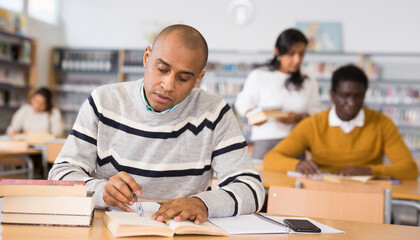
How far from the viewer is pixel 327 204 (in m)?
1.66

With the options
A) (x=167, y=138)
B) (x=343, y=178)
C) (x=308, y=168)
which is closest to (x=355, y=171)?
(x=343, y=178)

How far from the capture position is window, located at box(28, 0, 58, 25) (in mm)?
7336

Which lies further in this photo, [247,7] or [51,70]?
[51,70]

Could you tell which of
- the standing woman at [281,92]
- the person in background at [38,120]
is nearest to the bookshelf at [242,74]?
the person in background at [38,120]

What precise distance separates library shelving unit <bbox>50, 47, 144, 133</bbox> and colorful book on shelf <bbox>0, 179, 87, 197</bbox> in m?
6.31

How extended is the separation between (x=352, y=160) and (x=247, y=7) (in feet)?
16.0

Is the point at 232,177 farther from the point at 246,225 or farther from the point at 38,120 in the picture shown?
the point at 38,120

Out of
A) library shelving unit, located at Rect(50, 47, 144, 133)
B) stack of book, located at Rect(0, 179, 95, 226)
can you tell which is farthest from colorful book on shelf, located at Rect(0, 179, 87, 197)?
library shelving unit, located at Rect(50, 47, 144, 133)

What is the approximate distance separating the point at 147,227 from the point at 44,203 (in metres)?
0.24

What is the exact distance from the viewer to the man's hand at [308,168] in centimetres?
235

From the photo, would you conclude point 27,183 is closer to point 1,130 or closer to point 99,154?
point 99,154

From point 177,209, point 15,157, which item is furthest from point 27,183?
point 15,157

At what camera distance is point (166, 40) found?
4.32ft

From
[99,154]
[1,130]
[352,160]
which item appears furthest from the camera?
[1,130]
